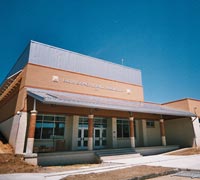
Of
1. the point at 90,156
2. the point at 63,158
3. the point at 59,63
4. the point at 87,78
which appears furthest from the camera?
the point at 87,78

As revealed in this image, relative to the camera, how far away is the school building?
1433 centimetres

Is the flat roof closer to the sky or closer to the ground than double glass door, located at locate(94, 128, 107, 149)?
closer to the sky

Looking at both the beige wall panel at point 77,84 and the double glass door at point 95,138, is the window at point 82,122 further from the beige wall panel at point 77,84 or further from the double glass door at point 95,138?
the beige wall panel at point 77,84

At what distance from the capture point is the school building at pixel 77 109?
47.0ft

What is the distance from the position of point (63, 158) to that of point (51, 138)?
12.2ft

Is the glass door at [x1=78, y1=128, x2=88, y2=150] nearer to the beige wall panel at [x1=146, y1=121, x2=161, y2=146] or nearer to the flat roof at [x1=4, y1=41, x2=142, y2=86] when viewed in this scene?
the flat roof at [x1=4, y1=41, x2=142, y2=86]

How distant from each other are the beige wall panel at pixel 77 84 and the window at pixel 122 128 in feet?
10.3

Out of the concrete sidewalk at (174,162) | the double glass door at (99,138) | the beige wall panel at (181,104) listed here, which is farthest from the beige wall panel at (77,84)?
the concrete sidewalk at (174,162)

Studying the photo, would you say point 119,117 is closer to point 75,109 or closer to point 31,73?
point 75,109

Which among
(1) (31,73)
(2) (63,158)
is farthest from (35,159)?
(1) (31,73)

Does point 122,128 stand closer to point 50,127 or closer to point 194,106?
point 50,127

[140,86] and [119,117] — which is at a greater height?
[140,86]

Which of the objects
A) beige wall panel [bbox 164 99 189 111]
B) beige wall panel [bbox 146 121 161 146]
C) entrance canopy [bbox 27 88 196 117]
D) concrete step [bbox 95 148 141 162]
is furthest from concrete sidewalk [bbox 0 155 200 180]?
beige wall panel [bbox 164 99 189 111]

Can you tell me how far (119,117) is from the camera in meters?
18.9
